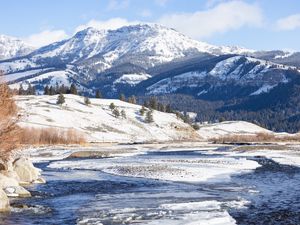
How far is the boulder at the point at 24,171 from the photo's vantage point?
4928cm

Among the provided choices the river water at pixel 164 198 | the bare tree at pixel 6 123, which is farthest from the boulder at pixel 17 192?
the bare tree at pixel 6 123

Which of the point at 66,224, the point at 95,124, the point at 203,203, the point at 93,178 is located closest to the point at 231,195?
the point at 203,203

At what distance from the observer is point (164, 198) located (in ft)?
125

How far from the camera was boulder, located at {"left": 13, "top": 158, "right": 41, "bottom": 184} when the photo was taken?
4928cm

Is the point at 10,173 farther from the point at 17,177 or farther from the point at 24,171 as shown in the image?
the point at 24,171

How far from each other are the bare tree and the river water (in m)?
4.12

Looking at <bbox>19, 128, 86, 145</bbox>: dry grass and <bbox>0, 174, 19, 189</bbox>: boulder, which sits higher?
<bbox>19, 128, 86, 145</bbox>: dry grass

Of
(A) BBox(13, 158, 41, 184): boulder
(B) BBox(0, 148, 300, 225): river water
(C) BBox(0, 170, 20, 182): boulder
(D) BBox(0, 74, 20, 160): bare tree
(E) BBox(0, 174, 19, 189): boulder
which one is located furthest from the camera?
(A) BBox(13, 158, 41, 184): boulder

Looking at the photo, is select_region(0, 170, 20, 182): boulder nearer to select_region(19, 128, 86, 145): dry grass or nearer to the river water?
the river water

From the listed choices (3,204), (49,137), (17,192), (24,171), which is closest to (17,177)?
(24,171)

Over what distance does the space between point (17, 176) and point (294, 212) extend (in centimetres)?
2618

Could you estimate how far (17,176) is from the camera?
4825cm

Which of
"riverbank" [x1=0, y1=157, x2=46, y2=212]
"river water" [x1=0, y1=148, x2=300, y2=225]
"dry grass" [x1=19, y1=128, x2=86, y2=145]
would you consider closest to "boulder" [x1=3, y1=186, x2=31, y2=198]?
"riverbank" [x1=0, y1=157, x2=46, y2=212]

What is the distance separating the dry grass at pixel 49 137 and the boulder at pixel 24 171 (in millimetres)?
88451
